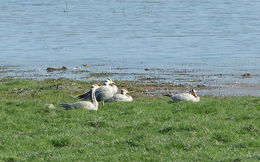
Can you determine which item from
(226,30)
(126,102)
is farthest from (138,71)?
(226,30)

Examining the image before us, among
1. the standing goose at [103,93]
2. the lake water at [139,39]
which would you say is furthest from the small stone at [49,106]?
the lake water at [139,39]

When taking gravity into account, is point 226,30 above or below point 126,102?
below

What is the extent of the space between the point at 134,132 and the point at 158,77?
14626mm

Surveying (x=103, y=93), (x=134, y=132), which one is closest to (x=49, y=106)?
(x=103, y=93)

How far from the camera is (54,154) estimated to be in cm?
1419

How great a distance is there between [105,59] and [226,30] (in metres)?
19.1

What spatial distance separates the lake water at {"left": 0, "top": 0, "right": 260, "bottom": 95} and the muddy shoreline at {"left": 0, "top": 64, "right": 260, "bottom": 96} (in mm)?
45

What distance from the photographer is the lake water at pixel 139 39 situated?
3459 cm

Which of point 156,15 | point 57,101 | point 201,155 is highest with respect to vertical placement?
point 201,155

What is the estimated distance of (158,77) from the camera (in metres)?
31.0

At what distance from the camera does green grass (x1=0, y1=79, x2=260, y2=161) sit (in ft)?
46.2

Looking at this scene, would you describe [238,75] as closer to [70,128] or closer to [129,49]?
[129,49]

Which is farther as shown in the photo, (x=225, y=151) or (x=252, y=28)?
(x=252, y=28)

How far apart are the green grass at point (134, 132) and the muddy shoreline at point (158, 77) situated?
5.49 m
